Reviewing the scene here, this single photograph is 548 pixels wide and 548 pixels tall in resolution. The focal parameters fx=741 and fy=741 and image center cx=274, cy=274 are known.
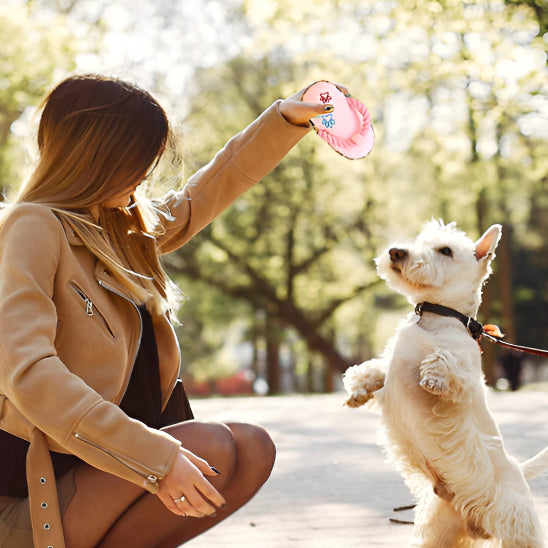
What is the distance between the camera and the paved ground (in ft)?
12.2

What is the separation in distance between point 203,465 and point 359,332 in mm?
30854

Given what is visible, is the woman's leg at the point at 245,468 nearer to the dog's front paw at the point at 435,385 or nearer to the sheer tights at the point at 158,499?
the sheer tights at the point at 158,499

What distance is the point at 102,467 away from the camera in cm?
198

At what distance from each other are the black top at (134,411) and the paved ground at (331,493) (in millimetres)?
1510

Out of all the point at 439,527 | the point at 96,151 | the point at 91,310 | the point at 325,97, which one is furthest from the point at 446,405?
the point at 96,151

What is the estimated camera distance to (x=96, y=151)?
7.66 ft

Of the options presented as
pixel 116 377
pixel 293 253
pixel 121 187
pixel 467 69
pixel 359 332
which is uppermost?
pixel 467 69

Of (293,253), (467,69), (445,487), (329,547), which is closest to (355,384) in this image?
(445,487)

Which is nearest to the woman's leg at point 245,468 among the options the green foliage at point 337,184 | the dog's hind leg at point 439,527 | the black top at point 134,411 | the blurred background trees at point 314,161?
the black top at point 134,411

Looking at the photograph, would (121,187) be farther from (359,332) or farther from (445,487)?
(359,332)

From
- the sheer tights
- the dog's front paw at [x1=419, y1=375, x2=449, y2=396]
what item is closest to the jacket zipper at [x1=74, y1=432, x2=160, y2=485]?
the sheer tights

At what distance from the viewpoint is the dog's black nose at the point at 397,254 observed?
→ 120 inches

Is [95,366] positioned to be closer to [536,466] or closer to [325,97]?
[325,97]

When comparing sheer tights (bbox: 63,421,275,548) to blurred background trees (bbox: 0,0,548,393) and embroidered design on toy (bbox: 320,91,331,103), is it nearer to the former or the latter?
embroidered design on toy (bbox: 320,91,331,103)
